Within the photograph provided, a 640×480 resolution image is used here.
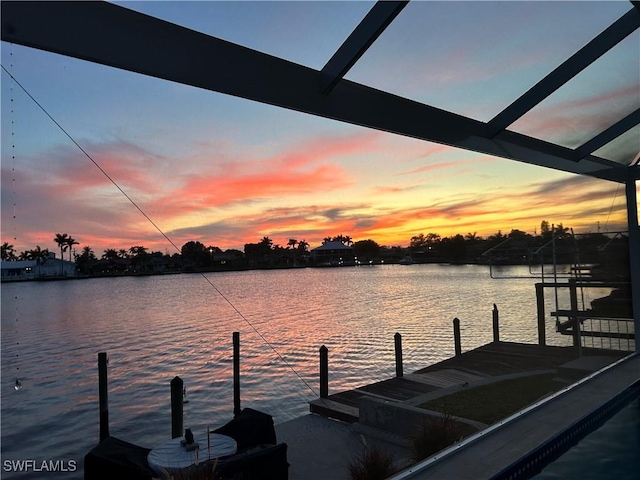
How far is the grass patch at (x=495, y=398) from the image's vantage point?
13.1ft

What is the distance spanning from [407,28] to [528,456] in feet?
8.81

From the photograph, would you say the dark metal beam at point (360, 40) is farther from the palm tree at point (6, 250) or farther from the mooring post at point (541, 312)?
the mooring post at point (541, 312)

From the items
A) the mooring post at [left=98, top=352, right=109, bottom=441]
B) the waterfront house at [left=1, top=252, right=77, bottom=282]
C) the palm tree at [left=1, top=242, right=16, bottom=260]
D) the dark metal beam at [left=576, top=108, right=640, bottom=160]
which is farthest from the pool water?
the mooring post at [left=98, top=352, right=109, bottom=441]

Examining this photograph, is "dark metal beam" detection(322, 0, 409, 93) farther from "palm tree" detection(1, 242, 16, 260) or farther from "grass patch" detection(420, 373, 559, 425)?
"grass patch" detection(420, 373, 559, 425)

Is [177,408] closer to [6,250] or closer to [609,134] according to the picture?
[6,250]

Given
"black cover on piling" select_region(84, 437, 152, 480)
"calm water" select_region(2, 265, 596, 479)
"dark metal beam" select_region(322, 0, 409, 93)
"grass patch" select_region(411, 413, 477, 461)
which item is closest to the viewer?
"dark metal beam" select_region(322, 0, 409, 93)

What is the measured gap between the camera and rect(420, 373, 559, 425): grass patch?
3.99m

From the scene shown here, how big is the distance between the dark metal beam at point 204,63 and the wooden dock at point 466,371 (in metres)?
3.05

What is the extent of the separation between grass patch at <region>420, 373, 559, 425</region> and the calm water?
215 centimetres

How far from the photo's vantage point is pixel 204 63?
192cm

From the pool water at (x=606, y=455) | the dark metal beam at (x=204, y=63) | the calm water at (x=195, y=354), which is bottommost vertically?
the calm water at (x=195, y=354)

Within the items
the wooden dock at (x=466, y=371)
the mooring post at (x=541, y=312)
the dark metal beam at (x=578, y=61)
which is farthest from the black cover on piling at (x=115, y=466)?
the mooring post at (x=541, y=312)

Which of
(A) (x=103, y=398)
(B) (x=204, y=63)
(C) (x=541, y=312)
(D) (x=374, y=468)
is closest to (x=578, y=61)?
(B) (x=204, y=63)

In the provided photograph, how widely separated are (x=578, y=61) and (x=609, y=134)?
1541 millimetres
